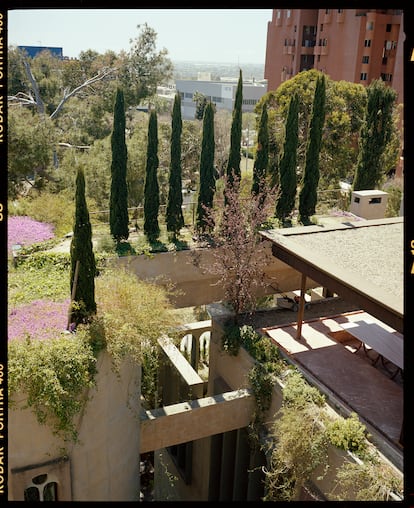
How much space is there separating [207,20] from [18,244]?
7.61m

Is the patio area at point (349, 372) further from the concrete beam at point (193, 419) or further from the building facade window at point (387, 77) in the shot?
the building facade window at point (387, 77)

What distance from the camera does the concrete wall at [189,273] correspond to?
14.4 metres

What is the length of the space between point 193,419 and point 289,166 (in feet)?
33.1

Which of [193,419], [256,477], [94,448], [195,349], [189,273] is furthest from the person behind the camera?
[189,273]

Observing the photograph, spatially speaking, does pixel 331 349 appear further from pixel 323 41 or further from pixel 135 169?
pixel 323 41

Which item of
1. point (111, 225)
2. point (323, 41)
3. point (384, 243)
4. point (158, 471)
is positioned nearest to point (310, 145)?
point (384, 243)

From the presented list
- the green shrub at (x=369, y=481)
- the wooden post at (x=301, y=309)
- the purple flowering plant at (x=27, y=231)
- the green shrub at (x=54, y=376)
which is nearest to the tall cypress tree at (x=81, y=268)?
the green shrub at (x=54, y=376)

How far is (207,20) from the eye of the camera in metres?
9.55

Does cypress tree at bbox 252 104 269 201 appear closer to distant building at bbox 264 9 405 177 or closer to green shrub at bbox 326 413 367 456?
green shrub at bbox 326 413 367 456

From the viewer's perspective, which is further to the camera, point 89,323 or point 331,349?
point 331,349

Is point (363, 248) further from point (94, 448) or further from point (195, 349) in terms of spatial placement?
point (94, 448)

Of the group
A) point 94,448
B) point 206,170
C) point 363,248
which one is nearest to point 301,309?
point 363,248

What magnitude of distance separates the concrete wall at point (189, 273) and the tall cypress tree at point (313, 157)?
281 centimetres

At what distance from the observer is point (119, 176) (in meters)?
14.5
